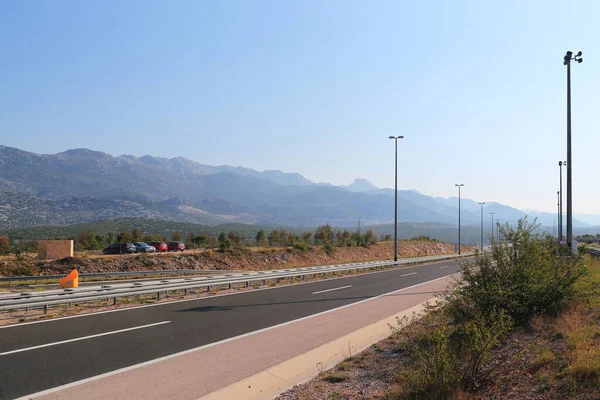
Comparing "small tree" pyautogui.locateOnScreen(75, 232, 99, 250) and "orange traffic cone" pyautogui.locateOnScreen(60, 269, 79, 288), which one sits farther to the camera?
"small tree" pyautogui.locateOnScreen(75, 232, 99, 250)

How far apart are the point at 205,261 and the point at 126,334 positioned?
3244 centimetres

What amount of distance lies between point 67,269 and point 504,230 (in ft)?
114

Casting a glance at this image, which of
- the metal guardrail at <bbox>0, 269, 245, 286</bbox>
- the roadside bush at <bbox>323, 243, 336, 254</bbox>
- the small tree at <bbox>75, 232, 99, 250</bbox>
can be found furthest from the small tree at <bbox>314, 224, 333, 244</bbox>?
the small tree at <bbox>75, 232, 99, 250</bbox>

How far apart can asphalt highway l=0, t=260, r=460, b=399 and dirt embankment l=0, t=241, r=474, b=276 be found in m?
24.1

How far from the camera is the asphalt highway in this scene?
774cm

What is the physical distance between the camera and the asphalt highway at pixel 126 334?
774 centimetres

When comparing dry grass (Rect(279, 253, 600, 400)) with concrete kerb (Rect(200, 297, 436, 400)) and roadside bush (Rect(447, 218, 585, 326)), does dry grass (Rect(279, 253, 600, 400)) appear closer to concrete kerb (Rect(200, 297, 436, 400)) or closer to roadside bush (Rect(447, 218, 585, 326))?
concrete kerb (Rect(200, 297, 436, 400))

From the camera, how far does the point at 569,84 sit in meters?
18.7

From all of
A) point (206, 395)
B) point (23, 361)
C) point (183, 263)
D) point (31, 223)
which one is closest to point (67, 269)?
point (183, 263)

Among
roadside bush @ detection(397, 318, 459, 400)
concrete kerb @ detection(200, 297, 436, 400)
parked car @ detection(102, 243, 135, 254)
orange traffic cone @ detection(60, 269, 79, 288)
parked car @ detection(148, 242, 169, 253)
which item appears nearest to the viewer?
roadside bush @ detection(397, 318, 459, 400)

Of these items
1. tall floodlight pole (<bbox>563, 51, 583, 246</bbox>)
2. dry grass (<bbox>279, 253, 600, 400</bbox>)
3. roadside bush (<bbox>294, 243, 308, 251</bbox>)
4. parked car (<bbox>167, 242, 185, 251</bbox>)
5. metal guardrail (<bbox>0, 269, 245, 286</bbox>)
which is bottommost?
metal guardrail (<bbox>0, 269, 245, 286</bbox>)

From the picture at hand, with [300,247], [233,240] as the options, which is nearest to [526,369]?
[300,247]

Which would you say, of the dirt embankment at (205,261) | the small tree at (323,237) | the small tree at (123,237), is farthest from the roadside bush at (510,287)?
the small tree at (123,237)

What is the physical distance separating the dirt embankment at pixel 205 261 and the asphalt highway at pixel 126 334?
2406 cm
